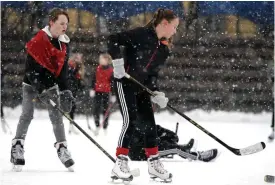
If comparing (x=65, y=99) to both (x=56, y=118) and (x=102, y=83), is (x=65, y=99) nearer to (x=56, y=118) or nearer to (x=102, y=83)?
(x=56, y=118)

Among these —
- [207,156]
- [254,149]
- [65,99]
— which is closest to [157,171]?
[254,149]

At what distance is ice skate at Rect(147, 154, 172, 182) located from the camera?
521 cm

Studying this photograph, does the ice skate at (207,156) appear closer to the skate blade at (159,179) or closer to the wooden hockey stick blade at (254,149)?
the wooden hockey stick blade at (254,149)

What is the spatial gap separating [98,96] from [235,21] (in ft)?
18.2

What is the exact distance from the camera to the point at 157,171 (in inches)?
206

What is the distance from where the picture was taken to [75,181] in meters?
5.05

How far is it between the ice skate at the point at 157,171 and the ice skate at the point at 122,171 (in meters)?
0.29

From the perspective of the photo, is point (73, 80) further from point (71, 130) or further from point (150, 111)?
point (150, 111)

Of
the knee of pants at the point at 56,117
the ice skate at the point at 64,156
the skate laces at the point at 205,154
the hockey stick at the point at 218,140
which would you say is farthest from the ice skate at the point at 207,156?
the knee of pants at the point at 56,117

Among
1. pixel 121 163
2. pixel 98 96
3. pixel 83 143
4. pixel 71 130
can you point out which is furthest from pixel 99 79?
pixel 121 163

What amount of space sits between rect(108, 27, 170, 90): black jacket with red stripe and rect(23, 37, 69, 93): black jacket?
0.88 m

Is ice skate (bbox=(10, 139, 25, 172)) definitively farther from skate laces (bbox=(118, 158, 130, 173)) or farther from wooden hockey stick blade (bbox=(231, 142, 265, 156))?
wooden hockey stick blade (bbox=(231, 142, 265, 156))

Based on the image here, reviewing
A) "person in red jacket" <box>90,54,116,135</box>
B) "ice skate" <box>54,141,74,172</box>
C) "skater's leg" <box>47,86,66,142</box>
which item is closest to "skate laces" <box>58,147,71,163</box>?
"ice skate" <box>54,141,74,172</box>

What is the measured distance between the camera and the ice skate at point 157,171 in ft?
17.1
